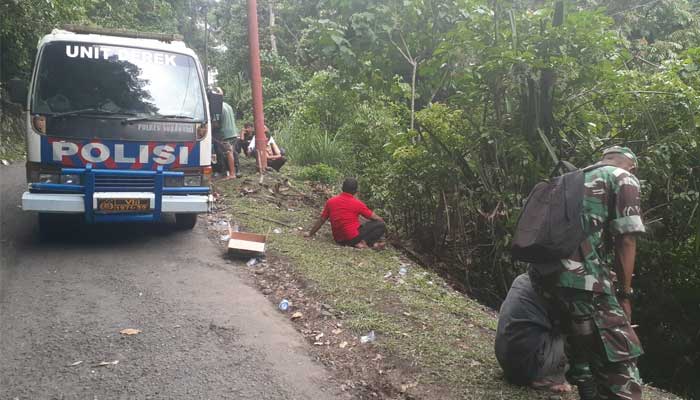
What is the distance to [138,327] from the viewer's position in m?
4.79

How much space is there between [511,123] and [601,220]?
3.70 m

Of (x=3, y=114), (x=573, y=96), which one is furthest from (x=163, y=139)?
(x=3, y=114)

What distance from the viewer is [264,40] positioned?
92.6ft

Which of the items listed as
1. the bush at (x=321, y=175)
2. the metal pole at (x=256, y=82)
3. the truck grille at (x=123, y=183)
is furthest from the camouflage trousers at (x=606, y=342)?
the bush at (x=321, y=175)

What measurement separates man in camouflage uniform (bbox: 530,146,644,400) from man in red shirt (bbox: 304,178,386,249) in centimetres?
440

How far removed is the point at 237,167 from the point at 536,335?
9.19 meters

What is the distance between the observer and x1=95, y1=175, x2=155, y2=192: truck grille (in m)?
6.48

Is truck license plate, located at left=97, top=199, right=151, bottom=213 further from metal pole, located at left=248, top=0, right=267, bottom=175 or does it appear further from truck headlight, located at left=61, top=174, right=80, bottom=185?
metal pole, located at left=248, top=0, right=267, bottom=175

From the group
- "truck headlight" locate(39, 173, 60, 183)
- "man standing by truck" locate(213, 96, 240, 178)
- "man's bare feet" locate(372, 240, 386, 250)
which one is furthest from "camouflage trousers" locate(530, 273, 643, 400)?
"man standing by truck" locate(213, 96, 240, 178)

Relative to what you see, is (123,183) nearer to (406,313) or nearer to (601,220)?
(406,313)

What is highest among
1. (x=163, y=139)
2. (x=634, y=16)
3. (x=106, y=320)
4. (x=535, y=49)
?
(x=634, y=16)

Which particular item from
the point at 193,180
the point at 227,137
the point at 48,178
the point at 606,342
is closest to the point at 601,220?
the point at 606,342

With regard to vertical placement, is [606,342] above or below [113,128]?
below

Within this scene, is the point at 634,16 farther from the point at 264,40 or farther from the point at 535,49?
the point at 264,40
